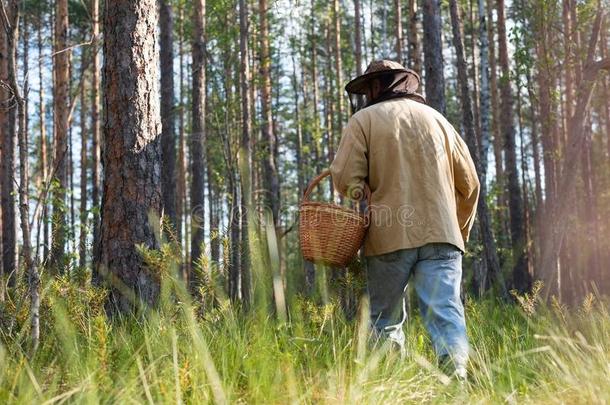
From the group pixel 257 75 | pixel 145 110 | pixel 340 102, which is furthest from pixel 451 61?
pixel 145 110

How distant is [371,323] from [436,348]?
474 mm

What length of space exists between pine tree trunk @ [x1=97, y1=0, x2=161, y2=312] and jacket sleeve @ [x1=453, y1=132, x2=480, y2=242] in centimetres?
211

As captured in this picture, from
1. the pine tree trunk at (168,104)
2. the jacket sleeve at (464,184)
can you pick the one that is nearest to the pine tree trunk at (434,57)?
the jacket sleeve at (464,184)

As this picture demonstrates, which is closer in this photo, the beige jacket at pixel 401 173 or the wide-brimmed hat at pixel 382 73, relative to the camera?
the beige jacket at pixel 401 173

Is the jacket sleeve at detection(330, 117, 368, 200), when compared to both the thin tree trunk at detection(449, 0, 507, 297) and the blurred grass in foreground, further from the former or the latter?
the thin tree trunk at detection(449, 0, 507, 297)

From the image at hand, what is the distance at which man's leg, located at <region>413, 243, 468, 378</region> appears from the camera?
3.90 metres

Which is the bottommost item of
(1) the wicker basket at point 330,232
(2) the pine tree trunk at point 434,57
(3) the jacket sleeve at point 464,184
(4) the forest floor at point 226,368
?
(4) the forest floor at point 226,368

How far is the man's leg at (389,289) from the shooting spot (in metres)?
4.12

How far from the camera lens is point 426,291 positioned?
13.3ft

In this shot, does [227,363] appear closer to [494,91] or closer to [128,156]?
[128,156]

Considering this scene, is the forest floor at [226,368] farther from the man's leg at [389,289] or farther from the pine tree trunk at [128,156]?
the pine tree trunk at [128,156]

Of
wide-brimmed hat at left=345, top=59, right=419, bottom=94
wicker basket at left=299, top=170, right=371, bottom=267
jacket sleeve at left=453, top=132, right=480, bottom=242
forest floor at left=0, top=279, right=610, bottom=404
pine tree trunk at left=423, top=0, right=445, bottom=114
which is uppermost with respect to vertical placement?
pine tree trunk at left=423, top=0, right=445, bottom=114

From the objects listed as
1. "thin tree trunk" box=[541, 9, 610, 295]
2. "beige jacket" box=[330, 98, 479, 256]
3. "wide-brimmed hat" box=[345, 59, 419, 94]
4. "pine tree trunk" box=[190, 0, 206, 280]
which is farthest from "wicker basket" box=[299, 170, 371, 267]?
"pine tree trunk" box=[190, 0, 206, 280]

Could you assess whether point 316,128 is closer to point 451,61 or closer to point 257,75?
point 257,75
